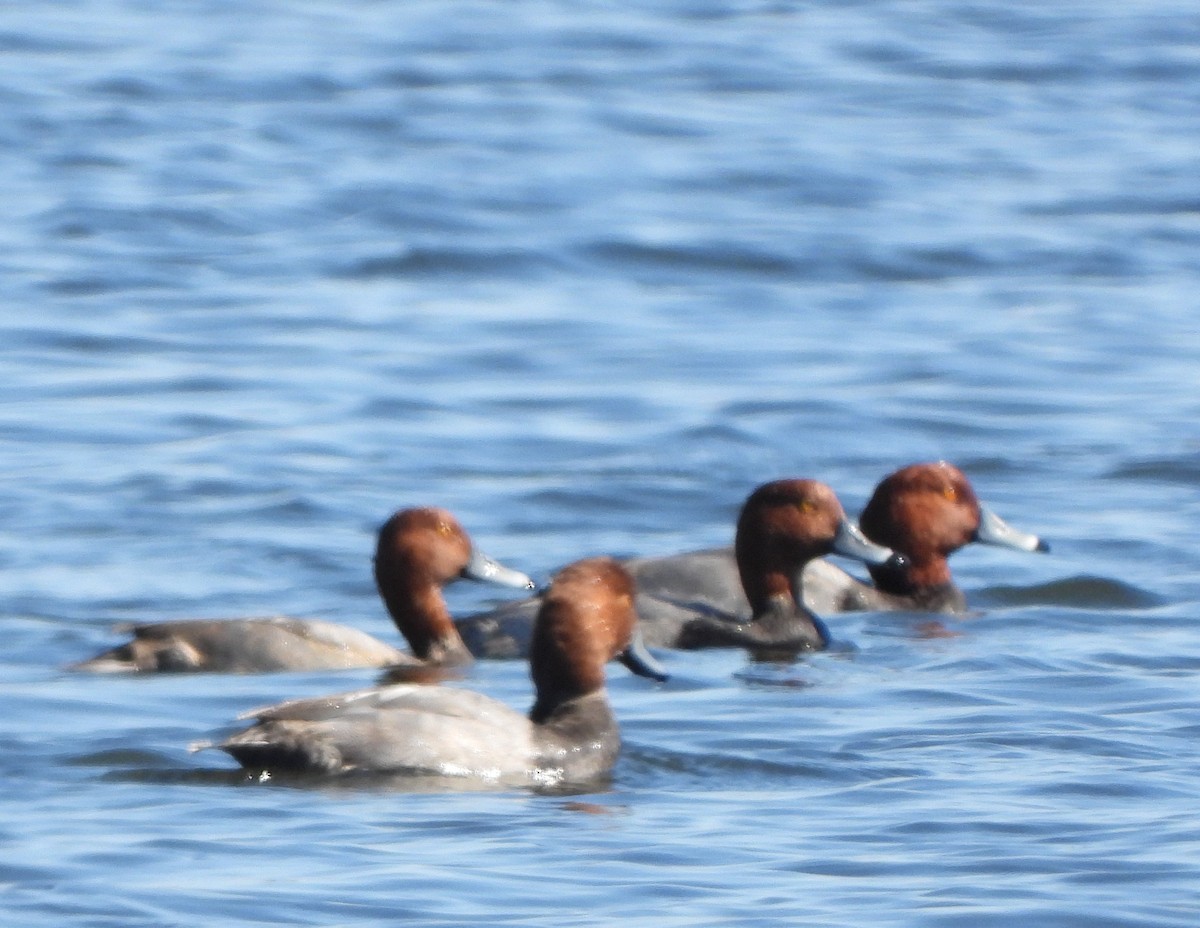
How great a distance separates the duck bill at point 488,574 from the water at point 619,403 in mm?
916

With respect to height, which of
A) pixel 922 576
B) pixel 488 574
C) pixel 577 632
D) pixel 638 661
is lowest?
pixel 922 576

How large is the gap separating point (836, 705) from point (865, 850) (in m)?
2.25

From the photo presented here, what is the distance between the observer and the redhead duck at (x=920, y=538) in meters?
12.4

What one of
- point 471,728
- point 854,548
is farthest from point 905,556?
point 471,728

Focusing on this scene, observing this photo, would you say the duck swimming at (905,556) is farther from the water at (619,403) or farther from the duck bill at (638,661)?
the duck bill at (638,661)

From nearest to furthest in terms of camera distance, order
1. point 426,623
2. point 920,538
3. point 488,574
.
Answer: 1. point 426,623
2. point 488,574
3. point 920,538

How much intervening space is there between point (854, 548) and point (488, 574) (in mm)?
1473

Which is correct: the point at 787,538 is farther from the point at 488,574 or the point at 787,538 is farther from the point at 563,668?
the point at 563,668

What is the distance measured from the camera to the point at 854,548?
38.5ft

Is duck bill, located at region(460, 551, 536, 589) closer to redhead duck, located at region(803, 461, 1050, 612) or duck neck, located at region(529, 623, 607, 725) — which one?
redhead duck, located at region(803, 461, 1050, 612)

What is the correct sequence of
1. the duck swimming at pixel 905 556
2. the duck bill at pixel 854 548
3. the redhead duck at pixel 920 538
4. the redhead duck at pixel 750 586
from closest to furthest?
the redhead duck at pixel 750 586, the duck bill at pixel 854 548, the duck swimming at pixel 905 556, the redhead duck at pixel 920 538

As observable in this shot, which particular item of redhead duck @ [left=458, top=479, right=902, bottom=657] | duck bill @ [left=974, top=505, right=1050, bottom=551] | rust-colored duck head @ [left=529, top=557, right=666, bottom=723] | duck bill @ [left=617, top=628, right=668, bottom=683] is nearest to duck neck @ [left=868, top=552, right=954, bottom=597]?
duck bill @ [left=974, top=505, right=1050, bottom=551]

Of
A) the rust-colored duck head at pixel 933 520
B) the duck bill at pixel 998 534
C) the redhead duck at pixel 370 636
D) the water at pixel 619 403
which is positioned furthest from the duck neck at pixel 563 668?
the duck bill at pixel 998 534

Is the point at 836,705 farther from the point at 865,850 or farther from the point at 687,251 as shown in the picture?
the point at 687,251
